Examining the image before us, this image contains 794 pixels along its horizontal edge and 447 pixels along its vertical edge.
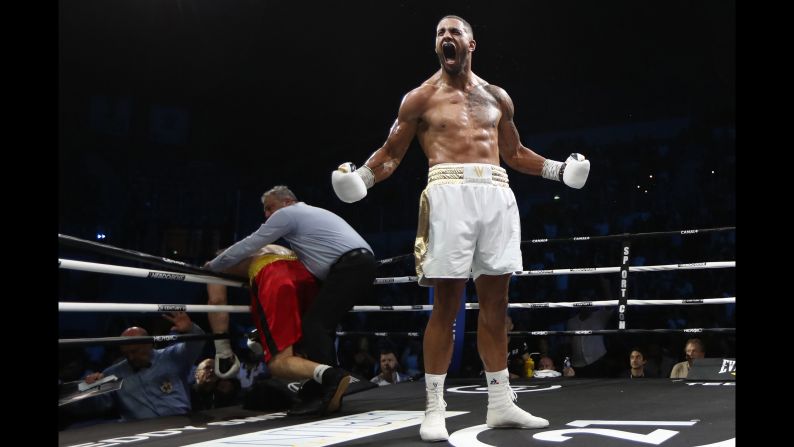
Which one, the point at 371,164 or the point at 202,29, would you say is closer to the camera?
the point at 371,164

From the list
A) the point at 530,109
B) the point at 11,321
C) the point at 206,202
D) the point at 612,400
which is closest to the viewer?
the point at 11,321

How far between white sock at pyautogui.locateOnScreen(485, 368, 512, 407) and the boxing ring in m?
0.07

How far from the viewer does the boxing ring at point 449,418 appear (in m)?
1.74

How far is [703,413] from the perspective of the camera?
2016 millimetres

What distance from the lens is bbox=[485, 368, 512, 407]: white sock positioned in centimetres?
191

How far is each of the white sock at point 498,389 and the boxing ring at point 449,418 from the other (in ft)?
0.24

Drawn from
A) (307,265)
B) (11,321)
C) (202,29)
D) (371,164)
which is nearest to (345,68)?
(202,29)

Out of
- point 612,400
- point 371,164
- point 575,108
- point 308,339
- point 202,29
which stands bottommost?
point 612,400

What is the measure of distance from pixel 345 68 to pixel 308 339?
Result: 16.9 feet

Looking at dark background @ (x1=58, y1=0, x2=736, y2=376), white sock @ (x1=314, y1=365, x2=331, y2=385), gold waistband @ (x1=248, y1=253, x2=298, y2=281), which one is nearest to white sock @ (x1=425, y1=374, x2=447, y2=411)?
white sock @ (x1=314, y1=365, x2=331, y2=385)

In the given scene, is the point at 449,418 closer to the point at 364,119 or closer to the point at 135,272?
the point at 135,272

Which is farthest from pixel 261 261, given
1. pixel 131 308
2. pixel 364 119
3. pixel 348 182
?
pixel 364 119

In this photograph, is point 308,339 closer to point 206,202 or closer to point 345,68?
point 345,68

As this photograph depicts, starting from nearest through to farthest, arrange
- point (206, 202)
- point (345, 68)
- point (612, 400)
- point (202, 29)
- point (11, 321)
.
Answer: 1. point (11, 321)
2. point (612, 400)
3. point (202, 29)
4. point (345, 68)
5. point (206, 202)
